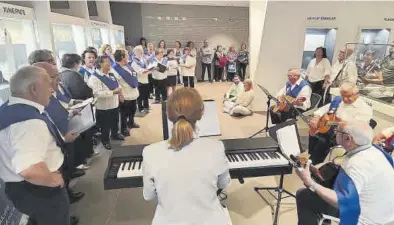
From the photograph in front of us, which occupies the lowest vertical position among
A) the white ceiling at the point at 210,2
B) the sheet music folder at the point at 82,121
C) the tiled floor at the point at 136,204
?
the tiled floor at the point at 136,204

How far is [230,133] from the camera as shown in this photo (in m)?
4.92

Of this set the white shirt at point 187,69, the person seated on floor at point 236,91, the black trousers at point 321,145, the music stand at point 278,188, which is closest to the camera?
the music stand at point 278,188

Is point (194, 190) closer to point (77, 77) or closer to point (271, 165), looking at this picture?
point (271, 165)

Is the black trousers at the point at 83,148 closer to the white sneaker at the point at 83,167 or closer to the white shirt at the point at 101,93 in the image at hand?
the white sneaker at the point at 83,167

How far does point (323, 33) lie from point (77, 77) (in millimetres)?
5653

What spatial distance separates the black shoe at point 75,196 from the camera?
2.84m

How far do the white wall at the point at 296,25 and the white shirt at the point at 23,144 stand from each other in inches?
197

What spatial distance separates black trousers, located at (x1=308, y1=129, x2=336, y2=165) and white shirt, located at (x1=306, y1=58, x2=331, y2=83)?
224cm

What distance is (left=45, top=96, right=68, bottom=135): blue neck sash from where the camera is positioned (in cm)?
235

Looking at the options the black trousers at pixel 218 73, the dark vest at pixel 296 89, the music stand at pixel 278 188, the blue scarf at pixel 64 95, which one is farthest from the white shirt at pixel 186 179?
the black trousers at pixel 218 73

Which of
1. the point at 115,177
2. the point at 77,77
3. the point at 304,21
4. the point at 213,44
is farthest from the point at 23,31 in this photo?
the point at 213,44

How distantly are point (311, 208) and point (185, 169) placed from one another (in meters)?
1.32

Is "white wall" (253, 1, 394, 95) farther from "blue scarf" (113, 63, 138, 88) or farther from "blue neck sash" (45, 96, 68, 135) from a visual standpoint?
"blue neck sash" (45, 96, 68, 135)

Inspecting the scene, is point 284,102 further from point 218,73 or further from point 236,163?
point 218,73
